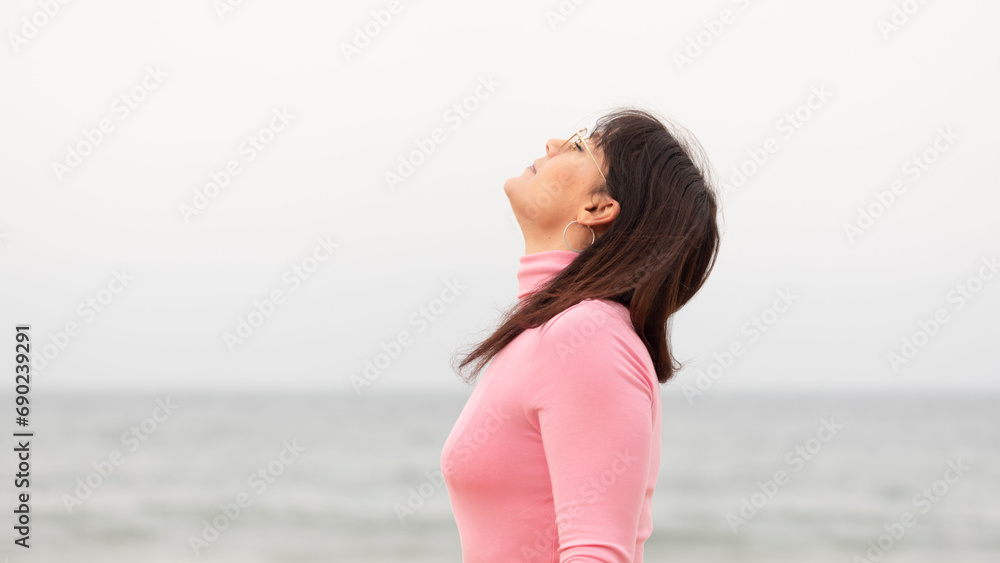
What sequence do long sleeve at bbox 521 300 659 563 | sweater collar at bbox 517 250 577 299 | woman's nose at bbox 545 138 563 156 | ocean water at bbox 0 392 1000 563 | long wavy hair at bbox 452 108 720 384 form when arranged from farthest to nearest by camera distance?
ocean water at bbox 0 392 1000 563 < woman's nose at bbox 545 138 563 156 < sweater collar at bbox 517 250 577 299 < long wavy hair at bbox 452 108 720 384 < long sleeve at bbox 521 300 659 563

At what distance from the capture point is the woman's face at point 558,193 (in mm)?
1670

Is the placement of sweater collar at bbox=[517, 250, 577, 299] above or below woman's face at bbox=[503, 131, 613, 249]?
below

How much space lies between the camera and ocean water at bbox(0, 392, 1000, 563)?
11.5m

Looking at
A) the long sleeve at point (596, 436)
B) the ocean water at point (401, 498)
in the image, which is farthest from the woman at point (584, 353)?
the ocean water at point (401, 498)

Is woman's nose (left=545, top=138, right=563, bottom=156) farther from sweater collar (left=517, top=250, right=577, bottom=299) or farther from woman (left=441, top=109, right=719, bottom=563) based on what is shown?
sweater collar (left=517, top=250, right=577, bottom=299)

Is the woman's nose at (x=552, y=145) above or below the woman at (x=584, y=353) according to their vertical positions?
above

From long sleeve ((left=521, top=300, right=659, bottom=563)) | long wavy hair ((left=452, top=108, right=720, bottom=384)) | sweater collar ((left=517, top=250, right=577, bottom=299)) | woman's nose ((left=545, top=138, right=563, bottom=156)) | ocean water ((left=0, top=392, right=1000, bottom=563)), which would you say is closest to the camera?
long sleeve ((left=521, top=300, right=659, bottom=563))

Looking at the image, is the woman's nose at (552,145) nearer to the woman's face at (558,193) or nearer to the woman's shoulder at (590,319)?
the woman's face at (558,193)

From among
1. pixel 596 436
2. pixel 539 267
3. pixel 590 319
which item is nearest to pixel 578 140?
pixel 539 267

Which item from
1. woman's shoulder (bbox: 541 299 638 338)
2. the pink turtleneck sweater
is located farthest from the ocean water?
woman's shoulder (bbox: 541 299 638 338)

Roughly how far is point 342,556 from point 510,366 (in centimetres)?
1080

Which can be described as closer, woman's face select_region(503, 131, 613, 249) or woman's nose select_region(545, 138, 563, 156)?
woman's face select_region(503, 131, 613, 249)

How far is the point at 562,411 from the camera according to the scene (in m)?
1.29

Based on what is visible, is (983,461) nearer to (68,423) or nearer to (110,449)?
(110,449)
